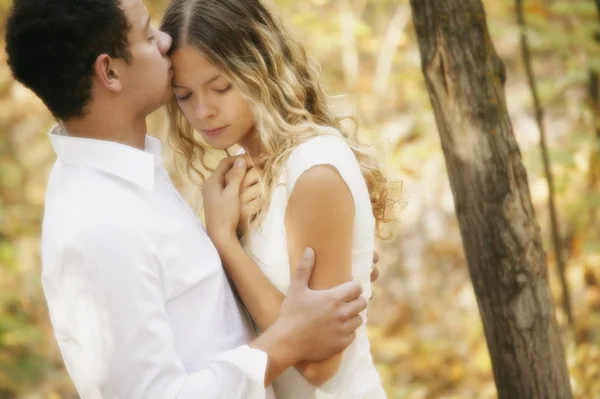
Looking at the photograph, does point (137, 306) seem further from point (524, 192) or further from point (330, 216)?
point (524, 192)

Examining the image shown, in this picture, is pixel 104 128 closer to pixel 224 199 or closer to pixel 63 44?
pixel 63 44

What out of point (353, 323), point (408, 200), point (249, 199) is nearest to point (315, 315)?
point (353, 323)

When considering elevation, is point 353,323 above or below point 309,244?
below

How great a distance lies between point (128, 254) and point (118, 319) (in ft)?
0.50

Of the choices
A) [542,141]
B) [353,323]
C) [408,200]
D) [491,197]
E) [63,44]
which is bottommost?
[408,200]

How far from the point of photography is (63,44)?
1.87 meters

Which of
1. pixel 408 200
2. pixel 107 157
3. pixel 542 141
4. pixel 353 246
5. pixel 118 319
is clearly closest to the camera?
pixel 118 319

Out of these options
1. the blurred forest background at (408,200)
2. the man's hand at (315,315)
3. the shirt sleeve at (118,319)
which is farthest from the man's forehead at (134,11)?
the blurred forest background at (408,200)

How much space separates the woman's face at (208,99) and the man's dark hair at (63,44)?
18cm

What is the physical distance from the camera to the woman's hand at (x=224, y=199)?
2.06m

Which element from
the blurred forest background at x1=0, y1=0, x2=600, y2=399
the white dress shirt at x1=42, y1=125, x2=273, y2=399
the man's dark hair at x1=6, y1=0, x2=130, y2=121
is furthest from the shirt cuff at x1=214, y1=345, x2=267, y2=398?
the blurred forest background at x1=0, y1=0, x2=600, y2=399

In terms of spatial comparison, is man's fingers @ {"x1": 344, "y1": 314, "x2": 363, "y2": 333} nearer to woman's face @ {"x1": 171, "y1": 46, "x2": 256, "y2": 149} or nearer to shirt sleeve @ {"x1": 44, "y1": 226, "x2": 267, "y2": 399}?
shirt sleeve @ {"x1": 44, "y1": 226, "x2": 267, "y2": 399}

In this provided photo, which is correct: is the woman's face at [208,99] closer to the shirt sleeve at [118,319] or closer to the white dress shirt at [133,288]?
the white dress shirt at [133,288]

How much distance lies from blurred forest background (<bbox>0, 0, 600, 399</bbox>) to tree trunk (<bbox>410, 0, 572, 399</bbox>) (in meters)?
3.11
